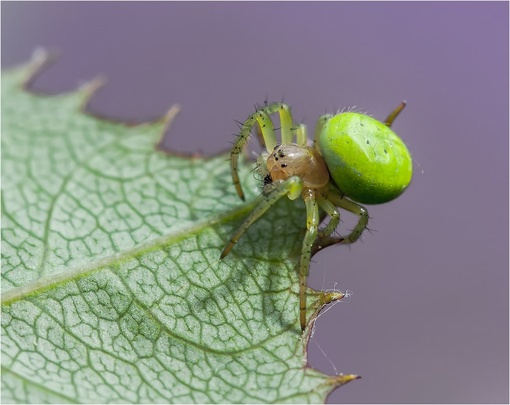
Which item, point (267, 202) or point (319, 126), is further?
point (319, 126)

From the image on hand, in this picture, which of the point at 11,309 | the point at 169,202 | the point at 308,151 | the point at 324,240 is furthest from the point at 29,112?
the point at 324,240

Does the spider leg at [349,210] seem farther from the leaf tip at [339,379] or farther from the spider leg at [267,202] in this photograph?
the leaf tip at [339,379]

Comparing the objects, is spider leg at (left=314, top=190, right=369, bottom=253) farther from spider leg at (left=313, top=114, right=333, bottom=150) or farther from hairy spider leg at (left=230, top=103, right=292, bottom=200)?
hairy spider leg at (left=230, top=103, right=292, bottom=200)

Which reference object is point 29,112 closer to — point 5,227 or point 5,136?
point 5,136

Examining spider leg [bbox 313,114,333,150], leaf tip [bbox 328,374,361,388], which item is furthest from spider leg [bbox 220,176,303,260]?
leaf tip [bbox 328,374,361,388]

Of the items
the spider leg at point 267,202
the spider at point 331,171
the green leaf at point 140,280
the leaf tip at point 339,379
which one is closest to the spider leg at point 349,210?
the spider at point 331,171

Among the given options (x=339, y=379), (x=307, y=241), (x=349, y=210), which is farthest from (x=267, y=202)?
(x=339, y=379)

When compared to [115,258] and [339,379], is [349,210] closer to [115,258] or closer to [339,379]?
[339,379]
